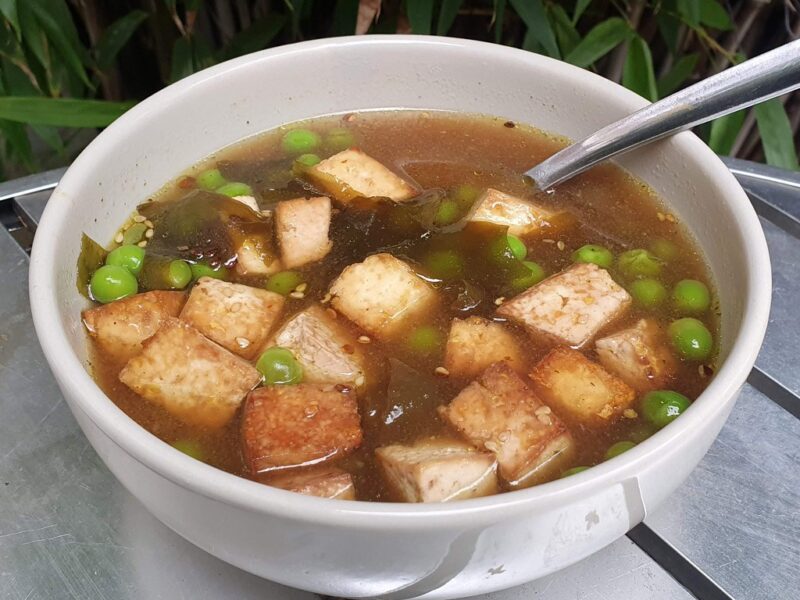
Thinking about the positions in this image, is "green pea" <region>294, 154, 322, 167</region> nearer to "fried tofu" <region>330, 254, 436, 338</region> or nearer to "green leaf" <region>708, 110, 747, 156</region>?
"fried tofu" <region>330, 254, 436, 338</region>

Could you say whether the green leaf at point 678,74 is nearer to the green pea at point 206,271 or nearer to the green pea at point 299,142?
the green pea at point 299,142

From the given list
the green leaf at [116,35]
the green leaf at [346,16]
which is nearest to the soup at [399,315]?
the green leaf at [346,16]

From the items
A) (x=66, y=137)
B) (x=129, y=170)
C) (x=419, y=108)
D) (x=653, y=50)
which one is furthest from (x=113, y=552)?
(x=653, y=50)

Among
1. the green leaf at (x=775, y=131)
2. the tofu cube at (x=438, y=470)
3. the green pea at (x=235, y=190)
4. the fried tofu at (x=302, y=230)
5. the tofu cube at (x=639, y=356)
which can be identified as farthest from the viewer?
the green leaf at (x=775, y=131)

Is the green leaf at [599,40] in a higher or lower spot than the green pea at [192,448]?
higher

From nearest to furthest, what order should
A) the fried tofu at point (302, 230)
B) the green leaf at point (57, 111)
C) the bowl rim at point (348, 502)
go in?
1. the bowl rim at point (348, 502)
2. the fried tofu at point (302, 230)
3. the green leaf at point (57, 111)

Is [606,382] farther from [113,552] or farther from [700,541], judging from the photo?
[113,552]

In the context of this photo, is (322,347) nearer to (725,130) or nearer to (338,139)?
(338,139)
